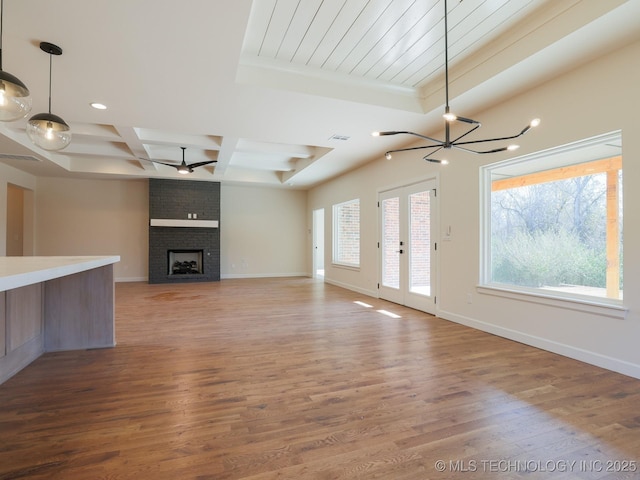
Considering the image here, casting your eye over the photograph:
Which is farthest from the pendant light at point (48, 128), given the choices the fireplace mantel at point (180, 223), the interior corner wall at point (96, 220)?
the interior corner wall at point (96, 220)

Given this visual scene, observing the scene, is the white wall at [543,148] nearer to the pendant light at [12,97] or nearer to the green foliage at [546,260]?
the green foliage at [546,260]

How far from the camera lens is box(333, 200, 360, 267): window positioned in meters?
7.18

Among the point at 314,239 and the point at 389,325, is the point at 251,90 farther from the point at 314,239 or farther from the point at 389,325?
the point at 314,239

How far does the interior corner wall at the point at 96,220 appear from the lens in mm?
7988

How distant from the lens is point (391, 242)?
585cm

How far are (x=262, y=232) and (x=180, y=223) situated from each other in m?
2.34

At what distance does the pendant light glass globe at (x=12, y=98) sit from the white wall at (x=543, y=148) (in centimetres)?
435

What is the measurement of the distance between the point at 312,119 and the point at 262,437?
3.64 metres

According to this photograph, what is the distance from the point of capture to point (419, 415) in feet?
6.64

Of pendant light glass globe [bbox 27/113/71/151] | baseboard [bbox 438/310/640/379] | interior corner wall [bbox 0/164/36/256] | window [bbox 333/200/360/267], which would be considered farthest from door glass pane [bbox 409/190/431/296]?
interior corner wall [bbox 0/164/36/256]

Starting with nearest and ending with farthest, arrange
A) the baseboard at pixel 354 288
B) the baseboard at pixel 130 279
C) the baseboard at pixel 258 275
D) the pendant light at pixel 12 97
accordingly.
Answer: the pendant light at pixel 12 97
the baseboard at pixel 354 288
the baseboard at pixel 130 279
the baseboard at pixel 258 275

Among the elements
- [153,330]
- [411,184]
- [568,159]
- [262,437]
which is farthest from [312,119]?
[262,437]

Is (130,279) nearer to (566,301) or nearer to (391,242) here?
(391,242)

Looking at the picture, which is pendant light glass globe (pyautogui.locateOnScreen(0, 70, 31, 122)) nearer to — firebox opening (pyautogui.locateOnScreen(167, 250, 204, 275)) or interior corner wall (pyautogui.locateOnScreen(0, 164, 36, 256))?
interior corner wall (pyautogui.locateOnScreen(0, 164, 36, 256))
